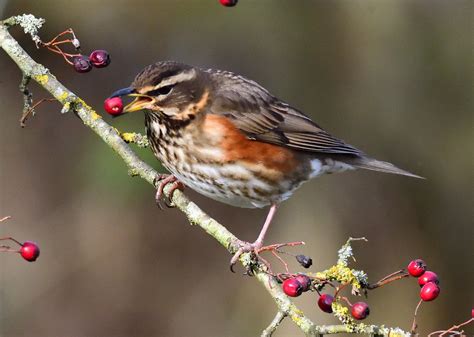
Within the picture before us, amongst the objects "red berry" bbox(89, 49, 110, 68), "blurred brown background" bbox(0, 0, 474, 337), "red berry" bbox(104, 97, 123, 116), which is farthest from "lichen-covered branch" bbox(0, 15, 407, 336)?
"blurred brown background" bbox(0, 0, 474, 337)

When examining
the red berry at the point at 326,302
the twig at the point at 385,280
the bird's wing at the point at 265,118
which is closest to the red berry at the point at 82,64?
the bird's wing at the point at 265,118

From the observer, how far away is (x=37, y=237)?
830 centimetres

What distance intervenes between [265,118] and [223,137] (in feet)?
1.58

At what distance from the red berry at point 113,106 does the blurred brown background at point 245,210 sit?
2788 millimetres

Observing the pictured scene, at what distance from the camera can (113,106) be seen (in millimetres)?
3920

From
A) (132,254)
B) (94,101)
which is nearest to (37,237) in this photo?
(132,254)

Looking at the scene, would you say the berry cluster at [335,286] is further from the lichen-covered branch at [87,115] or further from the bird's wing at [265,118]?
the bird's wing at [265,118]

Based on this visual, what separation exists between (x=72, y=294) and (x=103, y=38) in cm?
277

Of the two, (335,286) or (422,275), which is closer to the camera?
(335,286)

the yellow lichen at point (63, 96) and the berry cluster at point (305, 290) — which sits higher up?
the yellow lichen at point (63, 96)

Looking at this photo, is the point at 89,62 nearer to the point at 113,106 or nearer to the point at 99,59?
the point at 99,59

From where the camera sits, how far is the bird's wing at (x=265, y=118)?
466 centimetres

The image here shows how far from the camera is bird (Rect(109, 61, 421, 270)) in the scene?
4.29 meters

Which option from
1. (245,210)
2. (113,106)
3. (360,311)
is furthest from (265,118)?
(245,210)
